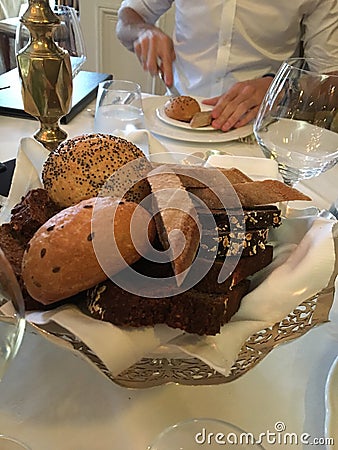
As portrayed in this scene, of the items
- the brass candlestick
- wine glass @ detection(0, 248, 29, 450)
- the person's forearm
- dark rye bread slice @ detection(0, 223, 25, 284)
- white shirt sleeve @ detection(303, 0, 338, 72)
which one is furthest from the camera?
the person's forearm

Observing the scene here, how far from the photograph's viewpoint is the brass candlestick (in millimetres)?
657

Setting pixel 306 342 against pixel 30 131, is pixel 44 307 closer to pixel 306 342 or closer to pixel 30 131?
pixel 306 342

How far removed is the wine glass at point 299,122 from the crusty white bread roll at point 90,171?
28 cm

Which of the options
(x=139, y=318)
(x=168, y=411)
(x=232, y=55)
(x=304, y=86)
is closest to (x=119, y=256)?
(x=139, y=318)

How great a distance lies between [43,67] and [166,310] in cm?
46

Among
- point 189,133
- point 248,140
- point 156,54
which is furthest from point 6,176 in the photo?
point 156,54

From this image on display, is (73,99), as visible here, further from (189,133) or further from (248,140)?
(248,140)

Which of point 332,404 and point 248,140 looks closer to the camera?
point 332,404

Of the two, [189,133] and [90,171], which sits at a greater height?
[90,171]

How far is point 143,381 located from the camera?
1.27 feet

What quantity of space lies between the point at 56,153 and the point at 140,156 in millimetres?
93

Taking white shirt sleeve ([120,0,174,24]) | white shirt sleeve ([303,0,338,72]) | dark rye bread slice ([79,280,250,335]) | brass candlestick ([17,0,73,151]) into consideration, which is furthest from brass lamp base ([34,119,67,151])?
white shirt sleeve ([120,0,174,24])

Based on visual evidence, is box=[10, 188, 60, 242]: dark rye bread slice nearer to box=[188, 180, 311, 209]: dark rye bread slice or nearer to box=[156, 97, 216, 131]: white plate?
box=[188, 180, 311, 209]: dark rye bread slice

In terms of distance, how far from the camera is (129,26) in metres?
1.47
